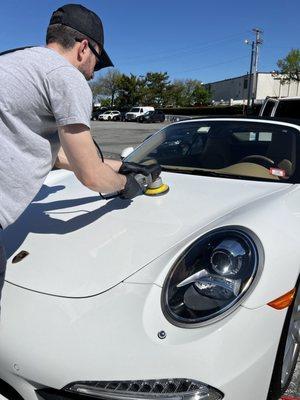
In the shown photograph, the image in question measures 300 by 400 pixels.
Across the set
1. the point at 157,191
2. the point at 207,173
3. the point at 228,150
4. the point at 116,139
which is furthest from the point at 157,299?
the point at 116,139

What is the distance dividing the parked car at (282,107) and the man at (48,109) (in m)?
5.07

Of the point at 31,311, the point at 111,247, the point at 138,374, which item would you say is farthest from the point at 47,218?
the point at 138,374

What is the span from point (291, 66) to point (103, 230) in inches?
2700

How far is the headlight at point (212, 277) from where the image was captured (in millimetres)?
1581

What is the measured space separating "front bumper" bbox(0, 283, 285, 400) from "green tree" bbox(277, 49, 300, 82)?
6788 centimetres

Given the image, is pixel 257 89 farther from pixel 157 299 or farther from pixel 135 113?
pixel 157 299

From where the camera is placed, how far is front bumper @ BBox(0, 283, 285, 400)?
4.78ft

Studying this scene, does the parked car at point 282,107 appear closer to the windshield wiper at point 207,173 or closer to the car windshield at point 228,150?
the car windshield at point 228,150

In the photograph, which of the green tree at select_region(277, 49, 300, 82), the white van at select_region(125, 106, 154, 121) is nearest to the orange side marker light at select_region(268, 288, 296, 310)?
the white van at select_region(125, 106, 154, 121)

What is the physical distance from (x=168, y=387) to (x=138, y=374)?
0.11m

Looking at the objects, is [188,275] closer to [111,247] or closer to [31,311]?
[111,247]

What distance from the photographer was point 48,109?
167 centimetres

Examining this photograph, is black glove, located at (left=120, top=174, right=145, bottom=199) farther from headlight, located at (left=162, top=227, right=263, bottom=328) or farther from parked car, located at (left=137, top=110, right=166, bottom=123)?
parked car, located at (left=137, top=110, right=166, bottom=123)

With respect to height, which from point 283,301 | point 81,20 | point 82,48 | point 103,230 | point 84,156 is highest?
point 81,20
